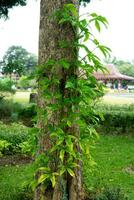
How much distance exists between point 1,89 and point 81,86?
482 inches

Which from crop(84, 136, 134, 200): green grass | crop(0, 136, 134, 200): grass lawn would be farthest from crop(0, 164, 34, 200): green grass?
crop(84, 136, 134, 200): green grass

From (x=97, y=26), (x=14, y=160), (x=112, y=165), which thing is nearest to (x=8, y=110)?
(x=14, y=160)

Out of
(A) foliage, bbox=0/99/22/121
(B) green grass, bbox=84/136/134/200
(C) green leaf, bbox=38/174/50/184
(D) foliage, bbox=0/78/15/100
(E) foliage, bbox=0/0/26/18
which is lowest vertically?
(B) green grass, bbox=84/136/134/200

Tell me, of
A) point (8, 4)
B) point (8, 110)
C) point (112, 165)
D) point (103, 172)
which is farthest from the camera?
point (8, 110)

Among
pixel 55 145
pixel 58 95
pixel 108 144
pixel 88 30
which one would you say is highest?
pixel 88 30

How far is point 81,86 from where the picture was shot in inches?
143

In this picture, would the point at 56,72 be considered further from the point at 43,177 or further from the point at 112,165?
the point at 112,165

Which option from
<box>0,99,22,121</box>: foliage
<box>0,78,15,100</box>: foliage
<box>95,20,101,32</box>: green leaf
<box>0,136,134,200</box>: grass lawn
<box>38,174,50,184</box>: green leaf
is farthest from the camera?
<box>0,78,15,100</box>: foliage

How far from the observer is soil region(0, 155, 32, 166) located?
771 cm

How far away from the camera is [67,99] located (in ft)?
12.1

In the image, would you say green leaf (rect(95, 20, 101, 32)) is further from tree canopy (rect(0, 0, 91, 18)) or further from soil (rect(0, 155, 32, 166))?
tree canopy (rect(0, 0, 91, 18))

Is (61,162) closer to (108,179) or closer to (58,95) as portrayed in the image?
(58,95)

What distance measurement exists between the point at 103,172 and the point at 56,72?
3726 millimetres

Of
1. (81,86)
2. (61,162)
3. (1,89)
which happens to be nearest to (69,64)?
(81,86)
